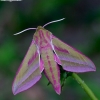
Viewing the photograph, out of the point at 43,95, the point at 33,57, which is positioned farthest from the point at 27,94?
the point at 33,57

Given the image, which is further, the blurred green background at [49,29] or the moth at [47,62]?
the blurred green background at [49,29]

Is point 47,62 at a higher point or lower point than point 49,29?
higher

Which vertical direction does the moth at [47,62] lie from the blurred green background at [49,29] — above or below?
above

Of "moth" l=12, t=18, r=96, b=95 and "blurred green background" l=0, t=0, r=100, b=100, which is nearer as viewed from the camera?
"moth" l=12, t=18, r=96, b=95

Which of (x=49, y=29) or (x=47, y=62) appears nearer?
(x=47, y=62)

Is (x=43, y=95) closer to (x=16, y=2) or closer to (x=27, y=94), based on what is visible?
(x=27, y=94)
